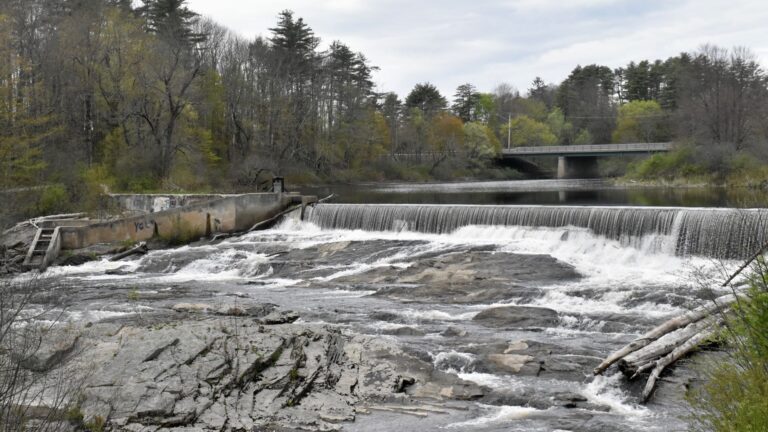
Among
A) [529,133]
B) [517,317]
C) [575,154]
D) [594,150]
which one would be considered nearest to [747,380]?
[517,317]

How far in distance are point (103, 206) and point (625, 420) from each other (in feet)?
78.7

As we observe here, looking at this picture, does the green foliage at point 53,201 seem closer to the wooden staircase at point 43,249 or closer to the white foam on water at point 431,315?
the wooden staircase at point 43,249

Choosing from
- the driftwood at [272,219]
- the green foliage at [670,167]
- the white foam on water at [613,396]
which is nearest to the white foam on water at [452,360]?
the white foam on water at [613,396]

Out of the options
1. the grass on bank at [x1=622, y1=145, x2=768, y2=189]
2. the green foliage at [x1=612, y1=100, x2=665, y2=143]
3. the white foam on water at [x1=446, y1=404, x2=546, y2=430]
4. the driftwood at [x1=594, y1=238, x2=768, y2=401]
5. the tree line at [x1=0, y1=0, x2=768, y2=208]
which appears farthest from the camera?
the green foliage at [x1=612, y1=100, x2=665, y2=143]

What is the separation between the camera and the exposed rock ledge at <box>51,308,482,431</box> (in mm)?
8172

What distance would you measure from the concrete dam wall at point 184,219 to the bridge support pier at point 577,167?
49026mm

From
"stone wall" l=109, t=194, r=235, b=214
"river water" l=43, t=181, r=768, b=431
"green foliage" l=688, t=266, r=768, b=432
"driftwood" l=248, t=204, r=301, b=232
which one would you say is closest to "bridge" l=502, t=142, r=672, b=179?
"driftwood" l=248, t=204, r=301, b=232

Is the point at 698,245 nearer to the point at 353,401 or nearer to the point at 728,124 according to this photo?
the point at 353,401

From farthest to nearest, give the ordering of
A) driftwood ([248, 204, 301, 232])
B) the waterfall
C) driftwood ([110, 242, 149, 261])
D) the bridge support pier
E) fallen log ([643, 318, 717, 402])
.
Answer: the bridge support pier < driftwood ([248, 204, 301, 232]) < driftwood ([110, 242, 149, 261]) < the waterfall < fallen log ([643, 318, 717, 402])

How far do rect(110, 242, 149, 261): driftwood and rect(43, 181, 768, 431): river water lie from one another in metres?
0.60

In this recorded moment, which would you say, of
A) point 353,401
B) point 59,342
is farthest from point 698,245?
point 59,342

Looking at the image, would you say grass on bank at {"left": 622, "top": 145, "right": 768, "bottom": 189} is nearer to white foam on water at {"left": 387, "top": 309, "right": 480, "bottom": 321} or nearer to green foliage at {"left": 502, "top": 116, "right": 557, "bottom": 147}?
white foam on water at {"left": 387, "top": 309, "right": 480, "bottom": 321}

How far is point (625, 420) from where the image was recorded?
852 centimetres

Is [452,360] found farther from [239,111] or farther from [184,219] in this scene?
[239,111]
